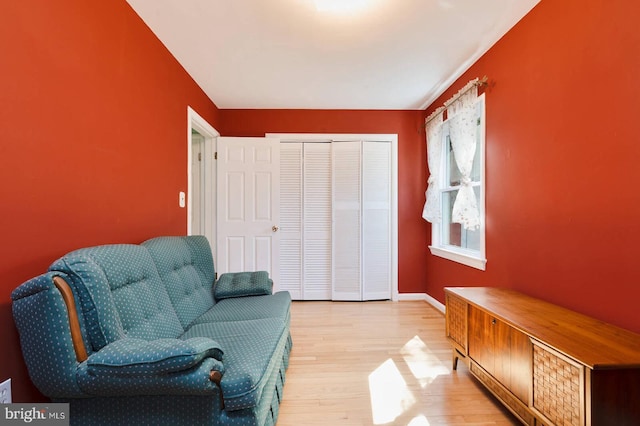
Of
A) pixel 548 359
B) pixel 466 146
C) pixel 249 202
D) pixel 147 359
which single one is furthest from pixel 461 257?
pixel 147 359

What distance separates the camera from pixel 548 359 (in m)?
1.30

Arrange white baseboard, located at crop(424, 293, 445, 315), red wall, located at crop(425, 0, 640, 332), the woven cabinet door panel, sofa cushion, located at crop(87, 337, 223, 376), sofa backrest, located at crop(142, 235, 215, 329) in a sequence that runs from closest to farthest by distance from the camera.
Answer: sofa cushion, located at crop(87, 337, 223, 376) → the woven cabinet door panel → red wall, located at crop(425, 0, 640, 332) → sofa backrest, located at crop(142, 235, 215, 329) → white baseboard, located at crop(424, 293, 445, 315)

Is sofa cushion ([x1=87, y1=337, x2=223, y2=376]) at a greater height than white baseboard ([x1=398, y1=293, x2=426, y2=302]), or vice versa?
sofa cushion ([x1=87, y1=337, x2=223, y2=376])

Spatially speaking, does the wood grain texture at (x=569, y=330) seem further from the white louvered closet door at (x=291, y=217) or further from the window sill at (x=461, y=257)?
the white louvered closet door at (x=291, y=217)

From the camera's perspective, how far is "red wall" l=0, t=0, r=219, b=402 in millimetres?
1172

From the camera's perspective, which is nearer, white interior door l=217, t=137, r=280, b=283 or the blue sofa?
the blue sofa

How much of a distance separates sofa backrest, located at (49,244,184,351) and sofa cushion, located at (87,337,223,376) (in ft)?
0.40

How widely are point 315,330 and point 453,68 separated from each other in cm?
289

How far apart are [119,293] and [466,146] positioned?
115 inches

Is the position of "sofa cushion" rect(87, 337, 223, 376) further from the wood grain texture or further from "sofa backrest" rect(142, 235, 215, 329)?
the wood grain texture

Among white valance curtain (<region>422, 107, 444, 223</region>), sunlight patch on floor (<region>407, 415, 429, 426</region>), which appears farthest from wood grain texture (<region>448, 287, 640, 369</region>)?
white valance curtain (<region>422, 107, 444, 223</region>)

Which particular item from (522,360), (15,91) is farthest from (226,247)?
(522,360)

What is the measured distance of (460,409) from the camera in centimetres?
174

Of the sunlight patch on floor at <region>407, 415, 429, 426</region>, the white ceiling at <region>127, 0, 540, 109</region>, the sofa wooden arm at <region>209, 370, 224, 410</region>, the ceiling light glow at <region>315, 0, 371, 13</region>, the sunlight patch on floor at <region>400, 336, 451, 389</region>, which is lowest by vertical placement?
the sunlight patch on floor at <region>407, 415, 429, 426</region>
